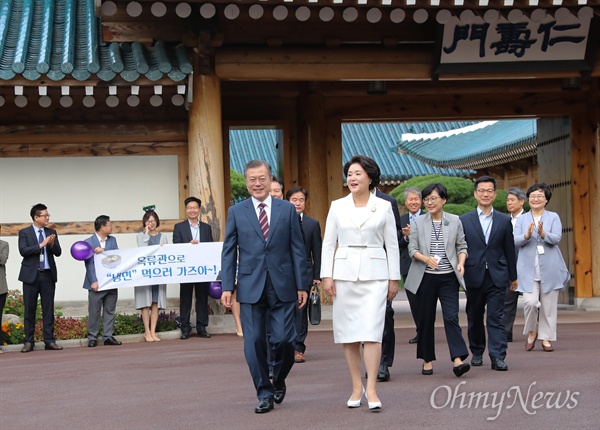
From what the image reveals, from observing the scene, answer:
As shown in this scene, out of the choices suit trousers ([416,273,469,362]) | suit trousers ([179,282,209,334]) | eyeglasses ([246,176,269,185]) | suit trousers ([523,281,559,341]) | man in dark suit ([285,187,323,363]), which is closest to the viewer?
eyeglasses ([246,176,269,185])

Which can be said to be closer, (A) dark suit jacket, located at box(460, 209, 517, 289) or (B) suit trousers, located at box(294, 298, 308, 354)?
(A) dark suit jacket, located at box(460, 209, 517, 289)

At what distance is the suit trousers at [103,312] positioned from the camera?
1249cm

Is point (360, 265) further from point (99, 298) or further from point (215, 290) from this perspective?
point (99, 298)

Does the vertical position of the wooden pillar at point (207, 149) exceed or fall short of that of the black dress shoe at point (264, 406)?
it exceeds it

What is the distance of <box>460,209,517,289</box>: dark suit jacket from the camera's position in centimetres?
924

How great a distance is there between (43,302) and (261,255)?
18.6 feet

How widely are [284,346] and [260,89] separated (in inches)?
369

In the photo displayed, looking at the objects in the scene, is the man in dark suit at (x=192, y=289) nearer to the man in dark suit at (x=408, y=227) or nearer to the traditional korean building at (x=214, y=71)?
the traditional korean building at (x=214, y=71)

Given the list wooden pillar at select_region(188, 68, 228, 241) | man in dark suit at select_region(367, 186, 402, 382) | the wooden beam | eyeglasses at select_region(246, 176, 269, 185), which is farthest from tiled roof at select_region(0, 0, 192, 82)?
eyeglasses at select_region(246, 176, 269, 185)

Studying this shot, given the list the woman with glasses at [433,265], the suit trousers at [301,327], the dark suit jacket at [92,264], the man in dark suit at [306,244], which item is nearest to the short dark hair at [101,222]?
the dark suit jacket at [92,264]

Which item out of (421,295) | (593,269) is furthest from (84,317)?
(593,269)

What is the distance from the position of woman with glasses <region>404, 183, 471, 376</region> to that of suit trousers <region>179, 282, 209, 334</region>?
4.81 m

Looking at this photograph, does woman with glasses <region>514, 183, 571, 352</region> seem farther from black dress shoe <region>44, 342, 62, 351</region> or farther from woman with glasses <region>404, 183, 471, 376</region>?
black dress shoe <region>44, 342, 62, 351</region>

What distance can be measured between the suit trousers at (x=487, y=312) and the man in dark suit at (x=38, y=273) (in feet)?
18.0
